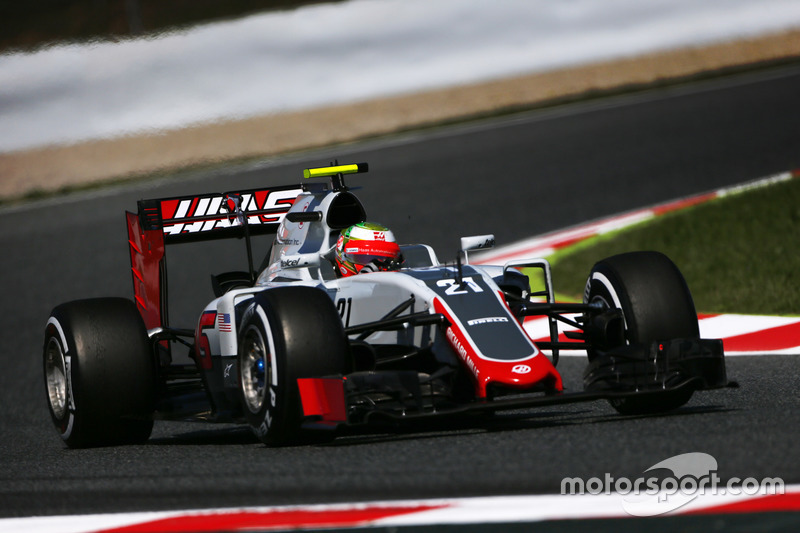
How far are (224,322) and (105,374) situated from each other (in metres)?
0.75

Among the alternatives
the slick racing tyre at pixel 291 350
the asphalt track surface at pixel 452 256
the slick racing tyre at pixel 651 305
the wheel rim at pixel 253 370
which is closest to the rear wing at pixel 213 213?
the asphalt track surface at pixel 452 256

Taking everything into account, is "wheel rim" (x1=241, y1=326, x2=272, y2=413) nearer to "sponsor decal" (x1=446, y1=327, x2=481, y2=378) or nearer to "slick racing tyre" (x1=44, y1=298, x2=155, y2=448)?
"sponsor decal" (x1=446, y1=327, x2=481, y2=378)

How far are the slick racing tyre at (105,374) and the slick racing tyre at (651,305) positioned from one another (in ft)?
8.05

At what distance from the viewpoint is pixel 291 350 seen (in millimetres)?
5922

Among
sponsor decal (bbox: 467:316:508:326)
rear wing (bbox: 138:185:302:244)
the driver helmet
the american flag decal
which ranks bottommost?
sponsor decal (bbox: 467:316:508:326)

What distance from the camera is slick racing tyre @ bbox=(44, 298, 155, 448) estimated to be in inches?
280

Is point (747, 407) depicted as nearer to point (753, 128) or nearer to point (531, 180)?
point (531, 180)

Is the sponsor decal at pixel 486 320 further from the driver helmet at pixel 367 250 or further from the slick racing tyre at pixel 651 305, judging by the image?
the driver helmet at pixel 367 250

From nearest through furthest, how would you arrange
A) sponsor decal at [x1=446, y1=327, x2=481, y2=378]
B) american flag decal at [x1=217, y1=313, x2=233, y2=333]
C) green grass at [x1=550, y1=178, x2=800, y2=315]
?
sponsor decal at [x1=446, y1=327, x2=481, y2=378], american flag decal at [x1=217, y1=313, x2=233, y2=333], green grass at [x1=550, y1=178, x2=800, y2=315]

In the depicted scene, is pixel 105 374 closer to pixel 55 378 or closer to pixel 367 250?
pixel 55 378

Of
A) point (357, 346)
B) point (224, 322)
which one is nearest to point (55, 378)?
point (224, 322)

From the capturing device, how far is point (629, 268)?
6.58m

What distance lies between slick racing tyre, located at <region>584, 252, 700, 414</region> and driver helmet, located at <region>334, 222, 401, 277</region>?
3.93 feet

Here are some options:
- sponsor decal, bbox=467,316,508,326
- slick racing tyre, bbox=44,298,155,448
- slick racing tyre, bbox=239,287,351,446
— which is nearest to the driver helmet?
slick racing tyre, bbox=239,287,351,446
